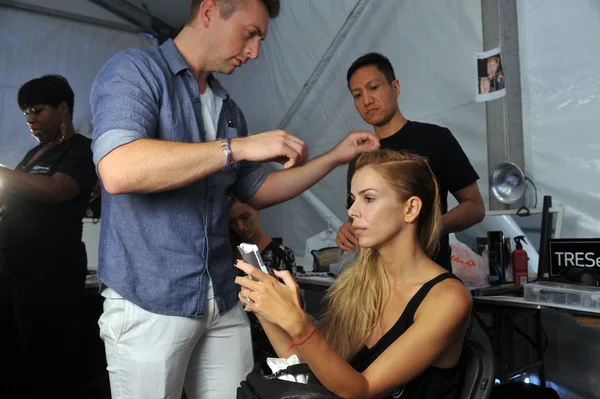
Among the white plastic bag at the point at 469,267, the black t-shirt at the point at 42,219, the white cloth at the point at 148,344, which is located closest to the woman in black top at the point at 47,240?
the black t-shirt at the point at 42,219

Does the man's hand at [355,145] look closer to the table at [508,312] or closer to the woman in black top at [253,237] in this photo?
the table at [508,312]

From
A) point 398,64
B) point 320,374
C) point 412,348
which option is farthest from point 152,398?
point 398,64

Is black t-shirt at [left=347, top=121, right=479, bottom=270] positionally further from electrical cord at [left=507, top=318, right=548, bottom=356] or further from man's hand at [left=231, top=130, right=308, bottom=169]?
man's hand at [left=231, top=130, right=308, bottom=169]

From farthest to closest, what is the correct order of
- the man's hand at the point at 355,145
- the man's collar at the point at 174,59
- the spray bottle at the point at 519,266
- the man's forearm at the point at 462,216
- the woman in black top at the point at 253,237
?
the woman in black top at the point at 253,237 < the spray bottle at the point at 519,266 < the man's forearm at the point at 462,216 < the man's hand at the point at 355,145 < the man's collar at the point at 174,59

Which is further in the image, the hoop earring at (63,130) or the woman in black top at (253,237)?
the woman in black top at (253,237)

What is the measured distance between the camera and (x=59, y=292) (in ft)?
8.19

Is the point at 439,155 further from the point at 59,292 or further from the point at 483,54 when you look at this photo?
the point at 59,292

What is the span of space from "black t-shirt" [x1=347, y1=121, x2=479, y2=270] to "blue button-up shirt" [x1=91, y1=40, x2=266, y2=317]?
3.53 ft

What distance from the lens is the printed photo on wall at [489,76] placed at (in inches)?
120

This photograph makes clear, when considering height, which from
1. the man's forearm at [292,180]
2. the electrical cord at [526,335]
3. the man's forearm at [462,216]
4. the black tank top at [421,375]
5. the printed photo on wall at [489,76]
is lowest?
the electrical cord at [526,335]

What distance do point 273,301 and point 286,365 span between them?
253 mm

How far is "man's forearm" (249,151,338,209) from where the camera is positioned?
1673mm

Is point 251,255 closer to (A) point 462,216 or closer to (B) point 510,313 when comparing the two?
(A) point 462,216

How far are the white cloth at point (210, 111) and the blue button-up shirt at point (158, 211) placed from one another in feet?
0.14
